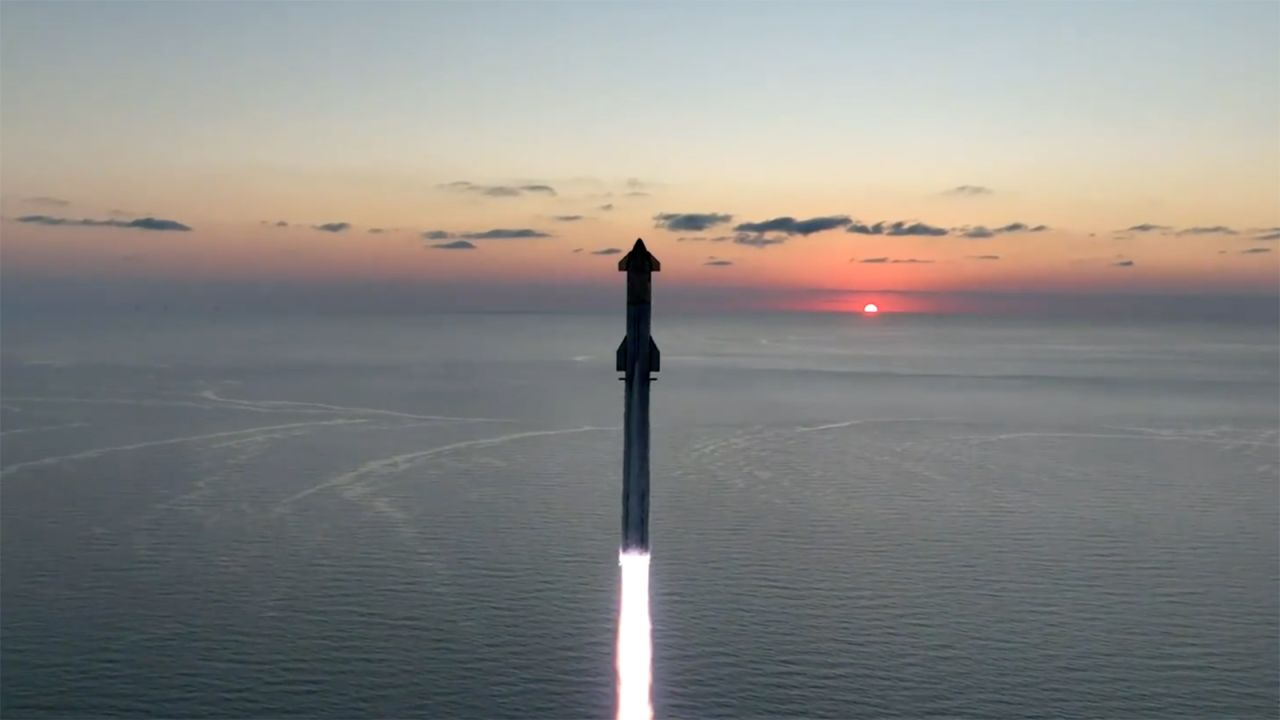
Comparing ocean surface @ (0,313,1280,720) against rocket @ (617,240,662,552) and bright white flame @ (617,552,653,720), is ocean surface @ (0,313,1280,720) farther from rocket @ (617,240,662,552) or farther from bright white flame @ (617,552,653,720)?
rocket @ (617,240,662,552)

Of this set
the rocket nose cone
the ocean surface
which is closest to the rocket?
the rocket nose cone

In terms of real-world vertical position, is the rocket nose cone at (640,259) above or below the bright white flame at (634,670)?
above

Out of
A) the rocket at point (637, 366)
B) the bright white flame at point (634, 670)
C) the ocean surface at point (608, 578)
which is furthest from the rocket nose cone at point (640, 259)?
the ocean surface at point (608, 578)

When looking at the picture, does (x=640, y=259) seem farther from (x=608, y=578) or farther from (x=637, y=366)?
(x=608, y=578)

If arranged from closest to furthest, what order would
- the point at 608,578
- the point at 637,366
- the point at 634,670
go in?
1. the point at 637,366
2. the point at 634,670
3. the point at 608,578

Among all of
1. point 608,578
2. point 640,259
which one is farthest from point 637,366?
point 608,578

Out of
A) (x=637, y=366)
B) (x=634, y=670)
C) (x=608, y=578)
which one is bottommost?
(x=634, y=670)

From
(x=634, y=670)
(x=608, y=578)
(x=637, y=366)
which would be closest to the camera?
(x=637, y=366)

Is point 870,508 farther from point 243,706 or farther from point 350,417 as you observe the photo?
point 350,417

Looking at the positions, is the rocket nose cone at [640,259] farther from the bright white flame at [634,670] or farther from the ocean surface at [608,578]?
the ocean surface at [608,578]
